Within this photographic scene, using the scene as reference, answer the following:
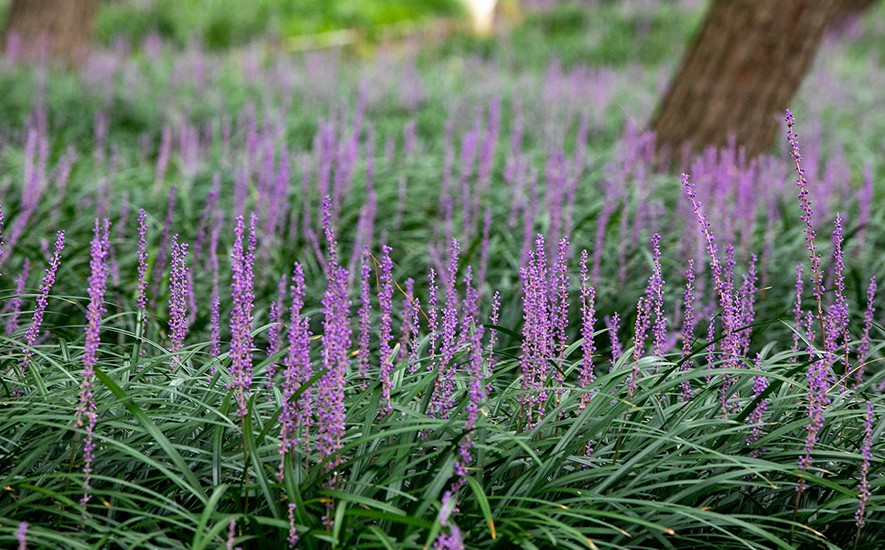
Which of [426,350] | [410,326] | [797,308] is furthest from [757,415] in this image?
[426,350]

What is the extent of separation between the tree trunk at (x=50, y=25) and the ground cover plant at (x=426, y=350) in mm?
2371

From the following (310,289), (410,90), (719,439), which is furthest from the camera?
(410,90)

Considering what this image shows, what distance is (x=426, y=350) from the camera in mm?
3742

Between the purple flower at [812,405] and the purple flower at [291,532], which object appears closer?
the purple flower at [291,532]

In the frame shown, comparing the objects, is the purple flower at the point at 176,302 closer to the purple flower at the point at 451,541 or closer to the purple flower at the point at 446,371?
the purple flower at the point at 446,371

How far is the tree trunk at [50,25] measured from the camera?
10.1 meters

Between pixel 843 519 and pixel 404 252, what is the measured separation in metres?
3.18

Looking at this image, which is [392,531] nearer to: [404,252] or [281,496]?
[281,496]

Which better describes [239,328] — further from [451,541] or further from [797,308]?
[797,308]

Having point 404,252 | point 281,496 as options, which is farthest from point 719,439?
point 404,252

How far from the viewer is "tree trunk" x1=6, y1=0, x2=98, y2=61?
398 inches

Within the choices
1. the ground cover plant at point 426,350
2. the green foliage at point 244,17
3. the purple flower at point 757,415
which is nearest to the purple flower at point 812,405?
the ground cover plant at point 426,350

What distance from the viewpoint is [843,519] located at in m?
2.24

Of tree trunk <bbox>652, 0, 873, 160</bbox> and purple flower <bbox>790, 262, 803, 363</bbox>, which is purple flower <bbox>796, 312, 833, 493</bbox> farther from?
tree trunk <bbox>652, 0, 873, 160</bbox>
